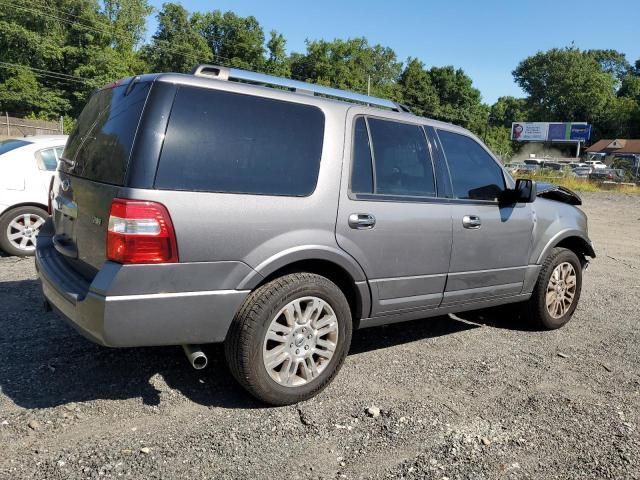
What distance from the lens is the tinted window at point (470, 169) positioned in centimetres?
417

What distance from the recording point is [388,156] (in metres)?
3.75

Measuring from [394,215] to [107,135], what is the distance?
6.21 feet

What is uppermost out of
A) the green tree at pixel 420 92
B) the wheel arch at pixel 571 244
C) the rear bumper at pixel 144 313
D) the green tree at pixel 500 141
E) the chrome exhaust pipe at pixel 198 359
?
the green tree at pixel 420 92

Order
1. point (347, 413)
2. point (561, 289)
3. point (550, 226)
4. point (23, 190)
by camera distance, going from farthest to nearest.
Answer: point (23, 190), point (561, 289), point (550, 226), point (347, 413)

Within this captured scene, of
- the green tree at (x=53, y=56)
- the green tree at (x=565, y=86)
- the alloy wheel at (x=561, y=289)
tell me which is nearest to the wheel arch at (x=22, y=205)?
the alloy wheel at (x=561, y=289)

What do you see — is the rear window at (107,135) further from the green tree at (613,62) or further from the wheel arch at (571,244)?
the green tree at (613,62)

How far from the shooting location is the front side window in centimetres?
361

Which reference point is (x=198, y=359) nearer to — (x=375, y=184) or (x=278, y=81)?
(x=375, y=184)

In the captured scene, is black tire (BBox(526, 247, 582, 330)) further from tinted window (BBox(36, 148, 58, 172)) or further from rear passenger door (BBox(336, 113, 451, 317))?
tinted window (BBox(36, 148, 58, 172))

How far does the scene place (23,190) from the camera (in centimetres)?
680

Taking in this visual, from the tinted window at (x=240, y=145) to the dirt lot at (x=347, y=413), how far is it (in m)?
1.37

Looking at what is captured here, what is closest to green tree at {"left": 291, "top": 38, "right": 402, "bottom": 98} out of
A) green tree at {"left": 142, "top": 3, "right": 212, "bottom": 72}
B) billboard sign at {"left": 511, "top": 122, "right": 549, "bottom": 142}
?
green tree at {"left": 142, "top": 3, "right": 212, "bottom": 72}

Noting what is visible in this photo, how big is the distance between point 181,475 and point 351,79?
69727 millimetres

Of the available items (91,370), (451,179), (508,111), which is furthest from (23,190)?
(508,111)
